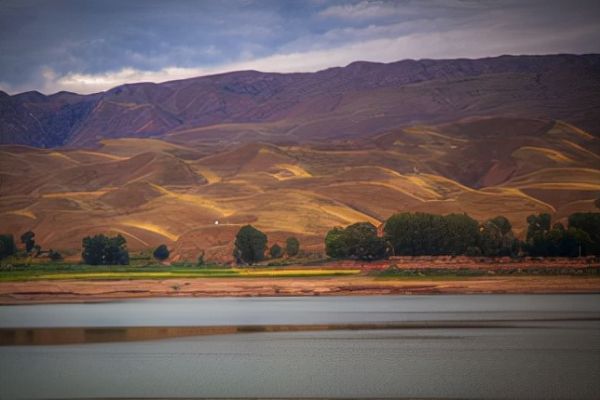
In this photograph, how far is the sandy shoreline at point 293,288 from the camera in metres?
98.5

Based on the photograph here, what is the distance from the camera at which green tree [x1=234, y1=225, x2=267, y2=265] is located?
13875 centimetres

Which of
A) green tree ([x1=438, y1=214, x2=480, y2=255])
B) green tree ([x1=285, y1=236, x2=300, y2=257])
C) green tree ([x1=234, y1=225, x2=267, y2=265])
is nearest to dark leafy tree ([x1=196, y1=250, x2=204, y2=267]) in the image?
green tree ([x1=234, y1=225, x2=267, y2=265])

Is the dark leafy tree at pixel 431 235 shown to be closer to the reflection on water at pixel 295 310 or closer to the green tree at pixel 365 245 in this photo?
the green tree at pixel 365 245

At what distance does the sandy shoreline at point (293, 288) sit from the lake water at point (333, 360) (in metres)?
19.1

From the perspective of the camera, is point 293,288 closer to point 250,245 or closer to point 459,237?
point 459,237

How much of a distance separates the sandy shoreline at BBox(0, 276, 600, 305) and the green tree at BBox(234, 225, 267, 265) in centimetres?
2977

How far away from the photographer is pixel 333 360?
50750 millimetres

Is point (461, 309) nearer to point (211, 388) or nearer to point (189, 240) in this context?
→ point (211, 388)

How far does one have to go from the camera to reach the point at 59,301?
97438 millimetres

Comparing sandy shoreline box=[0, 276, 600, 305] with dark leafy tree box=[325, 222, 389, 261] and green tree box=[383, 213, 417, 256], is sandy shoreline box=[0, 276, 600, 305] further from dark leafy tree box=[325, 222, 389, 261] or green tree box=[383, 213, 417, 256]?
green tree box=[383, 213, 417, 256]

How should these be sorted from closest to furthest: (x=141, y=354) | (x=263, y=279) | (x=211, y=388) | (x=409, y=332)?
(x=211, y=388) → (x=141, y=354) → (x=409, y=332) → (x=263, y=279)

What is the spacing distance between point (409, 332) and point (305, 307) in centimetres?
2369

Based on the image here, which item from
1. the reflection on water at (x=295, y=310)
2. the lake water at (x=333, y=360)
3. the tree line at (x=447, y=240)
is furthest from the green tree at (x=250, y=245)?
the lake water at (x=333, y=360)

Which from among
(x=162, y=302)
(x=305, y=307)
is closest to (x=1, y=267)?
(x=162, y=302)
